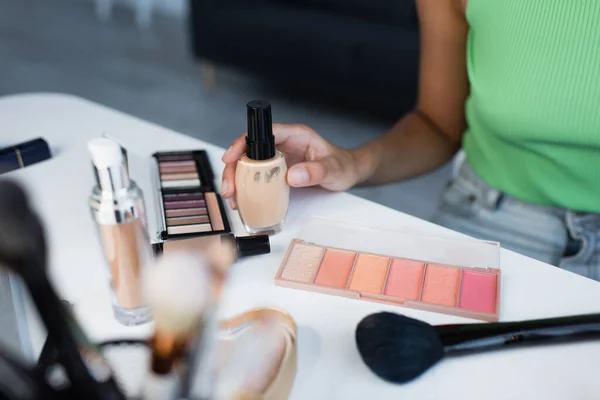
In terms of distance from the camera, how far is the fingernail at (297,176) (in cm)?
55

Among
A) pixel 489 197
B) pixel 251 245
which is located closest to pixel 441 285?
pixel 251 245

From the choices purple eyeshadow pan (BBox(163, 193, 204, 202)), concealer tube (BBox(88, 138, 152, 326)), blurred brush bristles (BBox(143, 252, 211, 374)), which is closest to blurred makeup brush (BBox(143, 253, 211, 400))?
blurred brush bristles (BBox(143, 252, 211, 374))

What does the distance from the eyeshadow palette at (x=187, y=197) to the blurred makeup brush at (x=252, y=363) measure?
7.2 inches

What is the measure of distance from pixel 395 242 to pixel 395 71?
149cm

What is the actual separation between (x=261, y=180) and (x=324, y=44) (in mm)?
1594

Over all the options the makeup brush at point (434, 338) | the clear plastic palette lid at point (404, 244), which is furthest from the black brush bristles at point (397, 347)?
the clear plastic palette lid at point (404, 244)

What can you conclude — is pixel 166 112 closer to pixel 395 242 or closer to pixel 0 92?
pixel 0 92

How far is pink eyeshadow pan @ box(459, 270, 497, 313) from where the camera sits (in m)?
0.45

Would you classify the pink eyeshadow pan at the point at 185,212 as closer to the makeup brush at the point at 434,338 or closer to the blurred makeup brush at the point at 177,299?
the makeup brush at the point at 434,338

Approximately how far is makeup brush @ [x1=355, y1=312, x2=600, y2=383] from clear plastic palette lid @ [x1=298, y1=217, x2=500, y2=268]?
9cm

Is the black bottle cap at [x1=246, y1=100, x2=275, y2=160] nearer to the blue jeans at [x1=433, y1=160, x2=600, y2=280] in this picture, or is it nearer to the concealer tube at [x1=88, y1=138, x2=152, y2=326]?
the concealer tube at [x1=88, y1=138, x2=152, y2=326]

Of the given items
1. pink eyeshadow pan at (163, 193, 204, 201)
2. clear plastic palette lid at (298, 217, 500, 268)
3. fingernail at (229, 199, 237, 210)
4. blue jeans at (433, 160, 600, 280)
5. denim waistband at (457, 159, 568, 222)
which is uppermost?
fingernail at (229, 199, 237, 210)

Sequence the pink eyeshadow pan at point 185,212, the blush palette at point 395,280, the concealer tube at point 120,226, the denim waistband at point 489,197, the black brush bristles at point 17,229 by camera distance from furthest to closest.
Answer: the denim waistband at point 489,197 → the pink eyeshadow pan at point 185,212 → the blush palette at point 395,280 → the concealer tube at point 120,226 → the black brush bristles at point 17,229

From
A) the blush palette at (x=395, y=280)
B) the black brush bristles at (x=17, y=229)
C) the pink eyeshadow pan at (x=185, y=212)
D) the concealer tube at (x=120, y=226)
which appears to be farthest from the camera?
the pink eyeshadow pan at (x=185, y=212)
